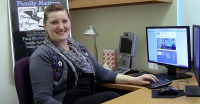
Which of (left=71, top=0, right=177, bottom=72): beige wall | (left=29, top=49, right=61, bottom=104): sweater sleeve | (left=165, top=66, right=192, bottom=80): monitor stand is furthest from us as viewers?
(left=71, top=0, right=177, bottom=72): beige wall

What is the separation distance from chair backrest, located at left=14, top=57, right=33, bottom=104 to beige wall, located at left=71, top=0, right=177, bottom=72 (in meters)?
1.24

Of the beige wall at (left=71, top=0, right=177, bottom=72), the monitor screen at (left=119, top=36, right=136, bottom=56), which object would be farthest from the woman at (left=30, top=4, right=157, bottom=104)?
the beige wall at (left=71, top=0, right=177, bottom=72)

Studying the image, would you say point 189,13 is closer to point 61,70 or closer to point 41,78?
point 61,70

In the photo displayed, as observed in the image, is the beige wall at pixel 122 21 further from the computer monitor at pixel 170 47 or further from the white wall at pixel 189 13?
the computer monitor at pixel 170 47

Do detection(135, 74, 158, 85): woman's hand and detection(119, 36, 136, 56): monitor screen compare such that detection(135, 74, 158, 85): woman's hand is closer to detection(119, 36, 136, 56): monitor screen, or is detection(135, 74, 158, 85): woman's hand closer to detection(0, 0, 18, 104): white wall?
detection(119, 36, 136, 56): monitor screen

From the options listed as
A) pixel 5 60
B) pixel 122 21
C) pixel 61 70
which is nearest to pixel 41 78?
pixel 61 70

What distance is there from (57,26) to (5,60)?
0.92 metres

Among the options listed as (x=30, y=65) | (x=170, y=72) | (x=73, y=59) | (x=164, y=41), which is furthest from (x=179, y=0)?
(x=30, y=65)

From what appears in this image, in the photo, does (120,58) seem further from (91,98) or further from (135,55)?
(91,98)

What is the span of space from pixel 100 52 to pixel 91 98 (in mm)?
1198

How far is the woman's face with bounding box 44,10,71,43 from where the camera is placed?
189cm

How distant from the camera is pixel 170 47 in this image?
2184 mm

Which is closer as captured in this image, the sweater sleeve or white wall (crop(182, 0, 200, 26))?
the sweater sleeve

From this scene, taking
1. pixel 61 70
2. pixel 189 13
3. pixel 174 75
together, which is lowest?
pixel 174 75
